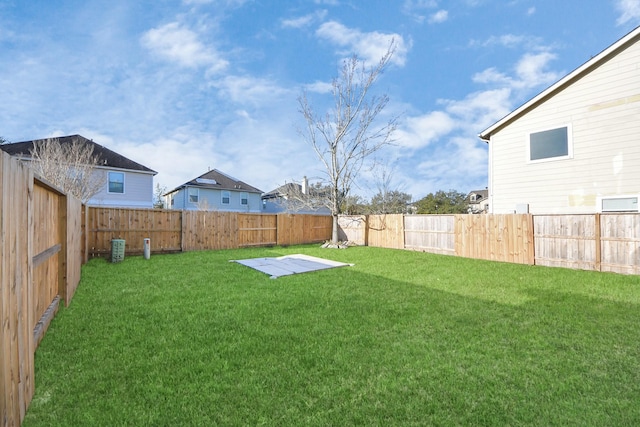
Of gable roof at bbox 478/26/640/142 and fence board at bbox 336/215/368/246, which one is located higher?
gable roof at bbox 478/26/640/142

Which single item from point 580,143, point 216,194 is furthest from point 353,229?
point 216,194

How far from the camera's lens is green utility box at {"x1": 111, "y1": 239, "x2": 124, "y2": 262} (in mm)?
8739

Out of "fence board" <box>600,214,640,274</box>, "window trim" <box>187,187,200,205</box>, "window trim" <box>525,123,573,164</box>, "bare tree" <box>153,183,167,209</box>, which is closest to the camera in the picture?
"fence board" <box>600,214,640,274</box>

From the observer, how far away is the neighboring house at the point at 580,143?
7672 mm

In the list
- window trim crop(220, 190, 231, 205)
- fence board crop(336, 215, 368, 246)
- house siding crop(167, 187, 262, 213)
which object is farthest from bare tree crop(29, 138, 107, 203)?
fence board crop(336, 215, 368, 246)

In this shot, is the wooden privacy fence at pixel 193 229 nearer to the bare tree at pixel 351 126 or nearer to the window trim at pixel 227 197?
the bare tree at pixel 351 126

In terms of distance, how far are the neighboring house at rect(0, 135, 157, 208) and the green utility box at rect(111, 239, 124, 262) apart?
8.36 meters

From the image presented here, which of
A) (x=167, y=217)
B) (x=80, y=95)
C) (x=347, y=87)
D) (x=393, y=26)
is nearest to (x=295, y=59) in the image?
(x=347, y=87)

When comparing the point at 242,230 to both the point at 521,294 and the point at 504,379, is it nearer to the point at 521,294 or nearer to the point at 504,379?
the point at 521,294

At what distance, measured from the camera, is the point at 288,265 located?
8203mm

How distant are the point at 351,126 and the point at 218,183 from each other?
48.1 feet

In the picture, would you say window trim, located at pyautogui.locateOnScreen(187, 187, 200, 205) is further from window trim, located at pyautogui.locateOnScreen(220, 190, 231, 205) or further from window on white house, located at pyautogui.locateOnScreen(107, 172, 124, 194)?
window on white house, located at pyautogui.locateOnScreen(107, 172, 124, 194)

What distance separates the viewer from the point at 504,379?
247 cm

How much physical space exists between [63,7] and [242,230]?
8729 mm
